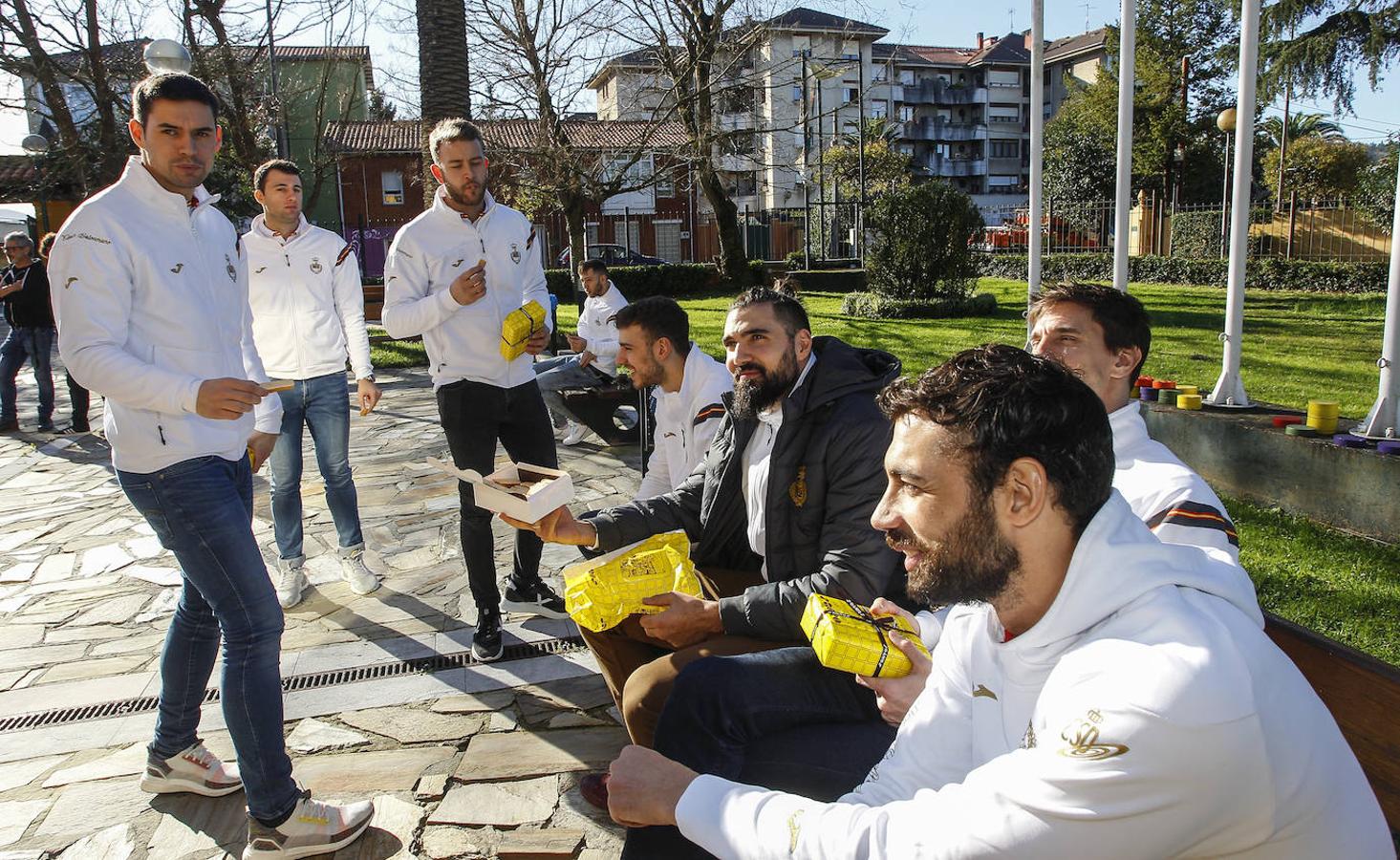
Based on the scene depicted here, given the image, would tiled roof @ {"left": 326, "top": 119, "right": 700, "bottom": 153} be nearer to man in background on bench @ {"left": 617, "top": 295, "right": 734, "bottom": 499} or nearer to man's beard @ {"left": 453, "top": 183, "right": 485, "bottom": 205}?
man's beard @ {"left": 453, "top": 183, "right": 485, "bottom": 205}

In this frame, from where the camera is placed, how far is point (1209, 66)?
33875 millimetres

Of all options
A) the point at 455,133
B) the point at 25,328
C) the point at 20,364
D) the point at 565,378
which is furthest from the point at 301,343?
the point at 20,364

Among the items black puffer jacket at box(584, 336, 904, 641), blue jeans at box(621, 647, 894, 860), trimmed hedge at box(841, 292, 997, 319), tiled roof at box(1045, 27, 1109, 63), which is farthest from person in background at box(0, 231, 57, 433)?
tiled roof at box(1045, 27, 1109, 63)

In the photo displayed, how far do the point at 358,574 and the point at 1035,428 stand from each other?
14.2 feet

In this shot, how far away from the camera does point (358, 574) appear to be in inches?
203

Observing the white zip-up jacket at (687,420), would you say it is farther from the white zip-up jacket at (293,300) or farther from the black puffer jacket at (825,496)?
the white zip-up jacket at (293,300)

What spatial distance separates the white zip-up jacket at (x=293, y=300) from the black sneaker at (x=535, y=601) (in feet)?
4.51

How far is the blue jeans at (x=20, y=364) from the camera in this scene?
1009 centimetres

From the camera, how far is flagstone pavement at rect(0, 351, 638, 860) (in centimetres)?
306

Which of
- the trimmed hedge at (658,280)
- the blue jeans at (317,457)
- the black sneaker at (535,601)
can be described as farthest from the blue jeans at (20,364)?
the trimmed hedge at (658,280)

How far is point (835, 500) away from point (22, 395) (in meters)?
13.2

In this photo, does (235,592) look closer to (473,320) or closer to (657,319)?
(473,320)

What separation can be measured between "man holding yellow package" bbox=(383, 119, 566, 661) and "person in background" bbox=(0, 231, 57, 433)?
7646 millimetres

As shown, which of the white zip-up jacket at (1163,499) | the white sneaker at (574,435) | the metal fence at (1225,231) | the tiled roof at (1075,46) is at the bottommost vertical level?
the white sneaker at (574,435)
